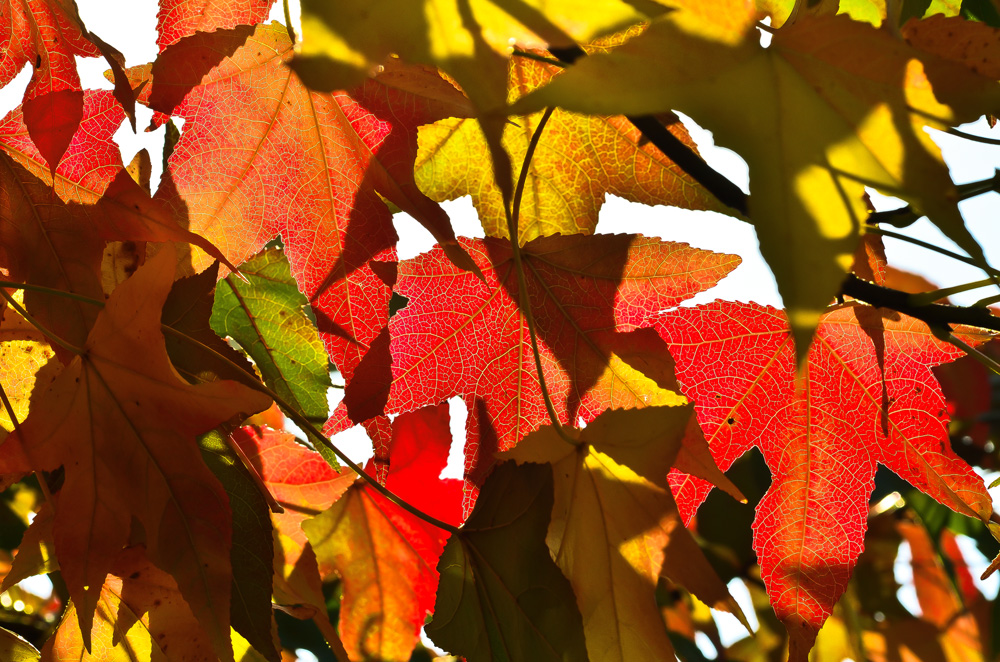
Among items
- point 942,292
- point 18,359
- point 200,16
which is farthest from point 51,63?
point 942,292

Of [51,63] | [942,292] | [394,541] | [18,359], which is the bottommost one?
[394,541]

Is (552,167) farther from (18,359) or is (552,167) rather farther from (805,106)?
(18,359)

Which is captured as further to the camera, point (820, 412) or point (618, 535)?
point (820, 412)

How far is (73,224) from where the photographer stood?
0.58 meters

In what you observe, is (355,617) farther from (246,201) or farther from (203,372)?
(246,201)

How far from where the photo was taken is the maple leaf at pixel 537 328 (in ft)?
2.15

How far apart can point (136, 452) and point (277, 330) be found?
26cm

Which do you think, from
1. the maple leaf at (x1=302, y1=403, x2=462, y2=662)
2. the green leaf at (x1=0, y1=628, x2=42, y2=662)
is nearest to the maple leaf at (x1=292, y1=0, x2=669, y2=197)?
the maple leaf at (x1=302, y1=403, x2=462, y2=662)

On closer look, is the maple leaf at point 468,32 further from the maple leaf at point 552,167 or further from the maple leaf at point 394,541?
the maple leaf at point 394,541

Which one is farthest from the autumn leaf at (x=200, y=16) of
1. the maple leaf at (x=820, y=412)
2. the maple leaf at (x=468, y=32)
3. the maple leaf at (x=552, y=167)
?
the maple leaf at (x=820, y=412)

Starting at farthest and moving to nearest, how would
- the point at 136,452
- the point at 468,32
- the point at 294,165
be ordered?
the point at 294,165
the point at 136,452
the point at 468,32

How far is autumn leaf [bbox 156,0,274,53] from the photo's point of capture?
0.65m

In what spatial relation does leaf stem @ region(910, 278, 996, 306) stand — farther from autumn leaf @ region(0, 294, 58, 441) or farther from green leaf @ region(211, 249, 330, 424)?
autumn leaf @ region(0, 294, 58, 441)

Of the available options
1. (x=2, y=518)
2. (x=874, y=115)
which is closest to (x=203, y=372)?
(x=874, y=115)
